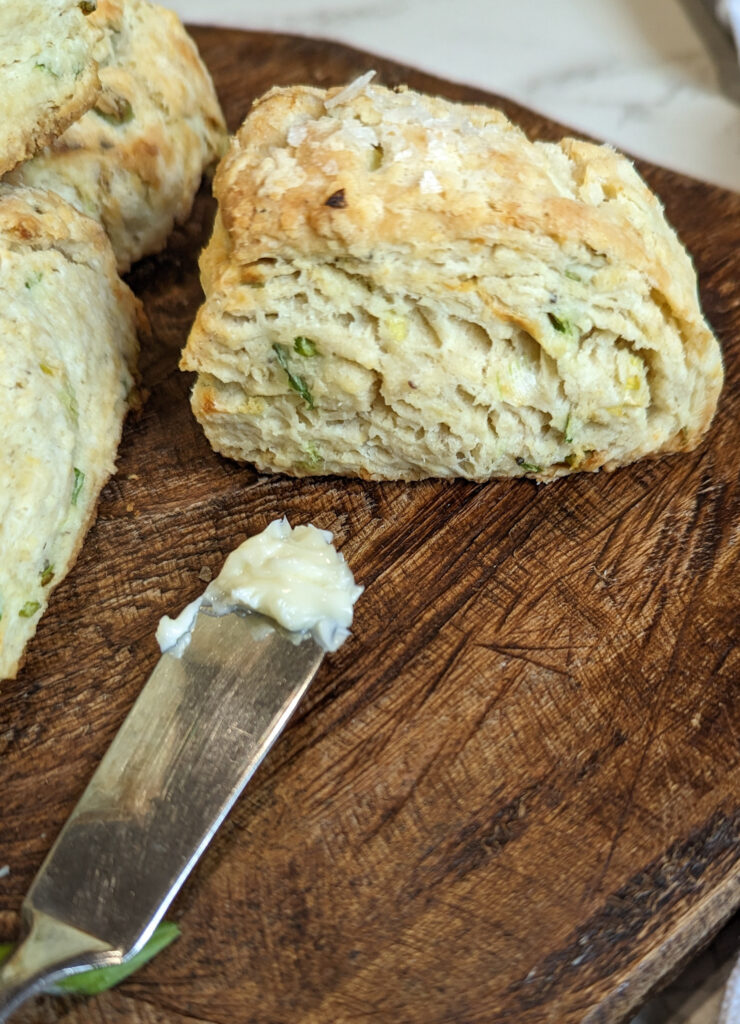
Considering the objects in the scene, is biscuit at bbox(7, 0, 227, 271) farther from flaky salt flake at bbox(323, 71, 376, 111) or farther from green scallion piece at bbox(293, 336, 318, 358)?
green scallion piece at bbox(293, 336, 318, 358)

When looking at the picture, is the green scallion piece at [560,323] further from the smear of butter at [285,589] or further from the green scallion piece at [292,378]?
the smear of butter at [285,589]

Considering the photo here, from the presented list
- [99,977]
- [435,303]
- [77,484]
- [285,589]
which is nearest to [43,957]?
[99,977]

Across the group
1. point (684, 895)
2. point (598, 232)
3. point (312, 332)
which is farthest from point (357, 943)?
point (598, 232)

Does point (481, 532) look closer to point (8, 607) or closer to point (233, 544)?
point (233, 544)

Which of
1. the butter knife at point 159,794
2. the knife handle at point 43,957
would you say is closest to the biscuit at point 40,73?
the butter knife at point 159,794

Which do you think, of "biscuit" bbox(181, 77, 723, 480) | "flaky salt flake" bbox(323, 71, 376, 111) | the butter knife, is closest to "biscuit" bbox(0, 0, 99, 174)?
"biscuit" bbox(181, 77, 723, 480)

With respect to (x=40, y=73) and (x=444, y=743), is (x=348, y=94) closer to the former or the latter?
(x=40, y=73)
